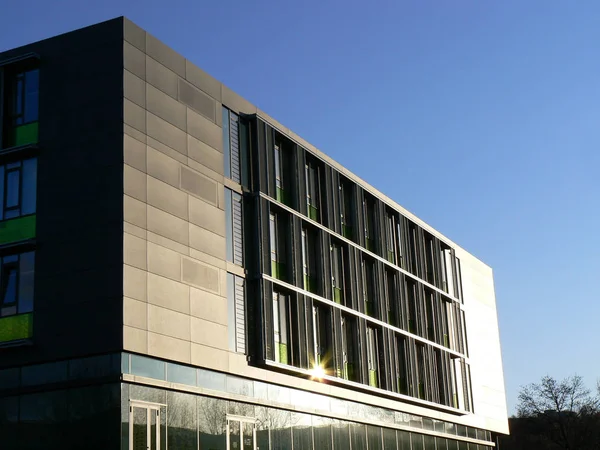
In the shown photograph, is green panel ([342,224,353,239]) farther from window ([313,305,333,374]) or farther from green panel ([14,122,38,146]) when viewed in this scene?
green panel ([14,122,38,146])

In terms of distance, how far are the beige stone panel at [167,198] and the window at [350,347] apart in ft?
46.6

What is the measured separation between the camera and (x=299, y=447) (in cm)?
4453

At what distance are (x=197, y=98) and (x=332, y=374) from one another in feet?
49.7

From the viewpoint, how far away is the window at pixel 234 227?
137 feet

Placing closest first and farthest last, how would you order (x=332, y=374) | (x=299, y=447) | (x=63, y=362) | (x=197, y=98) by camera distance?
(x=63, y=362) < (x=197, y=98) < (x=299, y=447) < (x=332, y=374)

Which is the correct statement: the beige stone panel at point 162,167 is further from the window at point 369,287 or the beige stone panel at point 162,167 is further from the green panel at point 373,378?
the green panel at point 373,378

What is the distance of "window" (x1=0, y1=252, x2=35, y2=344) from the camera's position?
118ft

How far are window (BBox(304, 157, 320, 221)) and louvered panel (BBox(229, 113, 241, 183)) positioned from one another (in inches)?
228

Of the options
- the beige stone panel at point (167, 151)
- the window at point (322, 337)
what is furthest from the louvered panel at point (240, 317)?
the window at point (322, 337)

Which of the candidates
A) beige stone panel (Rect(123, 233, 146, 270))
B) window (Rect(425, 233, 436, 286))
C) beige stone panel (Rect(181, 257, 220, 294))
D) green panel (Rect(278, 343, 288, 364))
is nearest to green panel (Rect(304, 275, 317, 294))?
green panel (Rect(278, 343, 288, 364))

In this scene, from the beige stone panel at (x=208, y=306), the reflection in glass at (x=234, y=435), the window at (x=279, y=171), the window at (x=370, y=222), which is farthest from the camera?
the window at (x=370, y=222)

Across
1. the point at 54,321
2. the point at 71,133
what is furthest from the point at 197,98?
the point at 54,321

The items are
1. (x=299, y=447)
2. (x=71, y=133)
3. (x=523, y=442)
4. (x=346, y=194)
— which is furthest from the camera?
(x=523, y=442)

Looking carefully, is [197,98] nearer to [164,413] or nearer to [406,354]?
[164,413]
